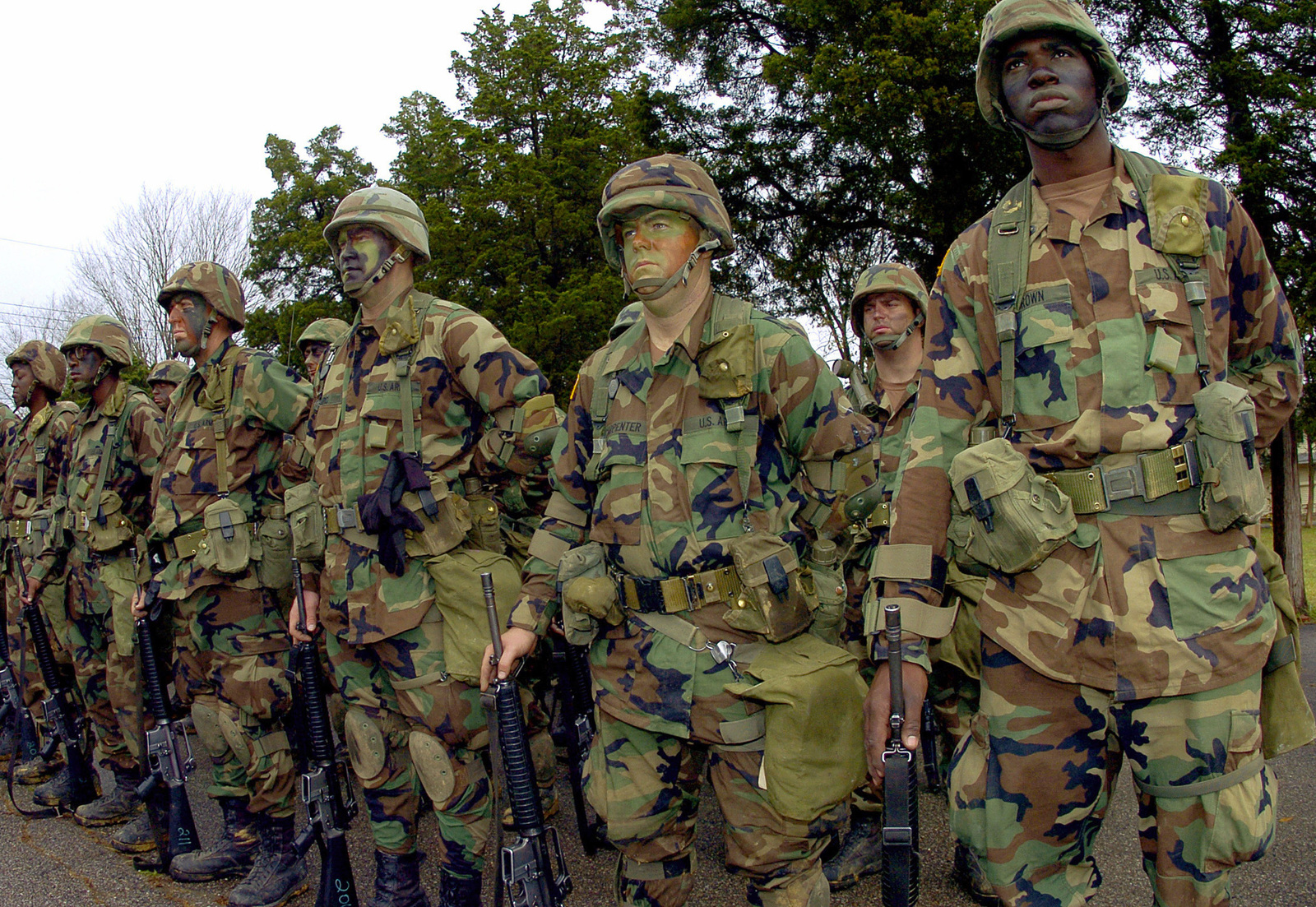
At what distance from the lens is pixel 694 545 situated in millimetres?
2926

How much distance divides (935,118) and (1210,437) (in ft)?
36.3

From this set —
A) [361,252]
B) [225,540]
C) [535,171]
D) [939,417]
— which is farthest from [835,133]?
[939,417]

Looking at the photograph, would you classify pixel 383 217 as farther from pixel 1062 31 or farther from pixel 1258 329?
pixel 1258 329

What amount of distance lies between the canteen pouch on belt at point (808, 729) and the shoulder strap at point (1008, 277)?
0.93 metres

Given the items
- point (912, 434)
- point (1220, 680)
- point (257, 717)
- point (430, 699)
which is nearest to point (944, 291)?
point (912, 434)

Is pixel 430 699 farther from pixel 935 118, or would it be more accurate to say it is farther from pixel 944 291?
pixel 935 118

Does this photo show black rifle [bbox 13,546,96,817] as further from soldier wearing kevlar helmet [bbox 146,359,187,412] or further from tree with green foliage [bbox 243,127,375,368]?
tree with green foliage [bbox 243,127,375,368]

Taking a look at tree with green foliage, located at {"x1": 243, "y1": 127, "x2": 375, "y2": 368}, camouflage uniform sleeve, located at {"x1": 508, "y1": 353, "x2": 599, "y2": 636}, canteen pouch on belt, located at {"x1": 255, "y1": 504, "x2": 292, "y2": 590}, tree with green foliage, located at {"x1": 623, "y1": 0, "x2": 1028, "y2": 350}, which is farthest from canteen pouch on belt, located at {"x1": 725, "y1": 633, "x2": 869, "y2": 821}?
tree with green foliage, located at {"x1": 243, "y1": 127, "x2": 375, "y2": 368}

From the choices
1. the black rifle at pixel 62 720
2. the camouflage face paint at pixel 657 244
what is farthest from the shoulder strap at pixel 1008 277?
the black rifle at pixel 62 720

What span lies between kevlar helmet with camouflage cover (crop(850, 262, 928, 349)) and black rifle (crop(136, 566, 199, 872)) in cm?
420

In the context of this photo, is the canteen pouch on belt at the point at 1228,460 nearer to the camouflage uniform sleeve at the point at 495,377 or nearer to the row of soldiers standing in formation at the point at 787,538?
the row of soldiers standing in formation at the point at 787,538

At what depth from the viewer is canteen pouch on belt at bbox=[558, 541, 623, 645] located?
3.00 meters

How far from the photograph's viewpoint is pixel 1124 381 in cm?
225

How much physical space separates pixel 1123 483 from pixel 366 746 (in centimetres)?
315
